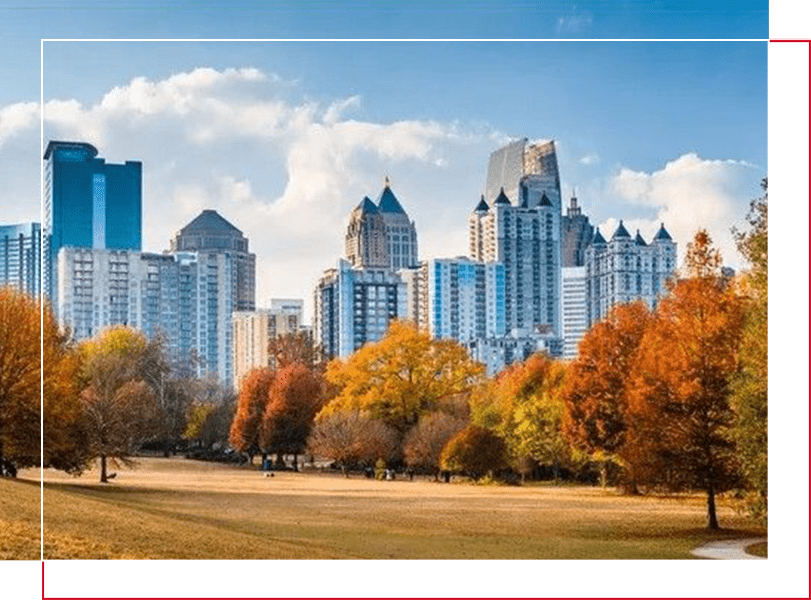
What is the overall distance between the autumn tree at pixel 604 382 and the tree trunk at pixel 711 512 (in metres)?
0.53

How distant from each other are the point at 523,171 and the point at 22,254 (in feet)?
11.2

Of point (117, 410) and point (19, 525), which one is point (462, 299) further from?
point (19, 525)

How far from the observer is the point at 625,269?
1752 centimetres

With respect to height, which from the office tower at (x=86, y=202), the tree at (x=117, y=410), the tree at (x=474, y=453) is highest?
the office tower at (x=86, y=202)

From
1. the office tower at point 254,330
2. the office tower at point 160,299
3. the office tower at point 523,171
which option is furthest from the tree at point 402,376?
the office tower at point 523,171

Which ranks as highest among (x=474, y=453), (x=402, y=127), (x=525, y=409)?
(x=402, y=127)

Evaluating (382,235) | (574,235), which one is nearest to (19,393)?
(382,235)

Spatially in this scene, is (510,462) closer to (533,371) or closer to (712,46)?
(533,371)

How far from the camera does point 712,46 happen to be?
1742 cm

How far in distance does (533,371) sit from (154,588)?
293 centimetres

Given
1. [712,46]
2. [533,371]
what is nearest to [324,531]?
[533,371]

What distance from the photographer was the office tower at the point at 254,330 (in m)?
17.7

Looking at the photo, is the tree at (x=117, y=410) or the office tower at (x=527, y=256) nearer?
the office tower at (x=527, y=256)

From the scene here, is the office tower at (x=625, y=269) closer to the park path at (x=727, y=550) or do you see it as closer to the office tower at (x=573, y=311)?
the office tower at (x=573, y=311)
